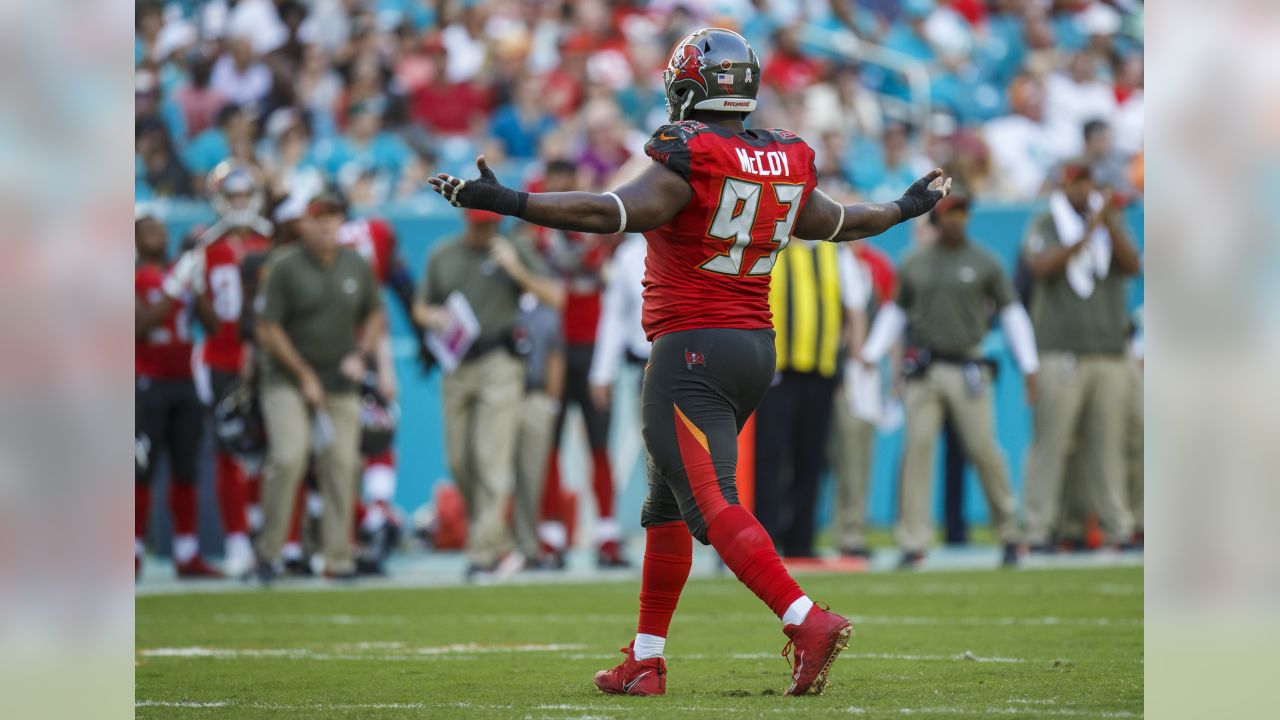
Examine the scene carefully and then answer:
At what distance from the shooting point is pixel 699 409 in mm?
6590

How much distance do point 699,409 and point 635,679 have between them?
3.28ft

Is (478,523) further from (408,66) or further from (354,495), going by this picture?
(408,66)

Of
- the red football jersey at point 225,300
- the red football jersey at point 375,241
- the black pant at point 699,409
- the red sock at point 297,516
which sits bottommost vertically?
the red sock at point 297,516

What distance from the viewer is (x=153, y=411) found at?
1373cm

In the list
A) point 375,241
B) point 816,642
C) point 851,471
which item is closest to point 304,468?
point 375,241

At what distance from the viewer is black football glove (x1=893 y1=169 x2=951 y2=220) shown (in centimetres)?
719

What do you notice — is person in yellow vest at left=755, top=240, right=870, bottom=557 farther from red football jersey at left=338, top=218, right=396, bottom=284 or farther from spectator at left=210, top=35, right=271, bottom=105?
spectator at left=210, top=35, right=271, bottom=105

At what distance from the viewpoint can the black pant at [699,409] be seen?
6.52m

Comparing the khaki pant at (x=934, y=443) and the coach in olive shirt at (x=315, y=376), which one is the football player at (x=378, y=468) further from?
the khaki pant at (x=934, y=443)

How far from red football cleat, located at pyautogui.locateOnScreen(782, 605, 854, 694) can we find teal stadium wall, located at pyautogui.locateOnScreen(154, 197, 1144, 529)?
945cm

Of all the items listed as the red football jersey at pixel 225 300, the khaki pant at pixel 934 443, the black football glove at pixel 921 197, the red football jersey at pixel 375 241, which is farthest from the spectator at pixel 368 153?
the black football glove at pixel 921 197

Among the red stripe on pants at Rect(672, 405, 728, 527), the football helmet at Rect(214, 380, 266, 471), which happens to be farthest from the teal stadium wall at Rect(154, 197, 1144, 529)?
the red stripe on pants at Rect(672, 405, 728, 527)

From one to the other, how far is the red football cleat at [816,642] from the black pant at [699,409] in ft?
1.53
